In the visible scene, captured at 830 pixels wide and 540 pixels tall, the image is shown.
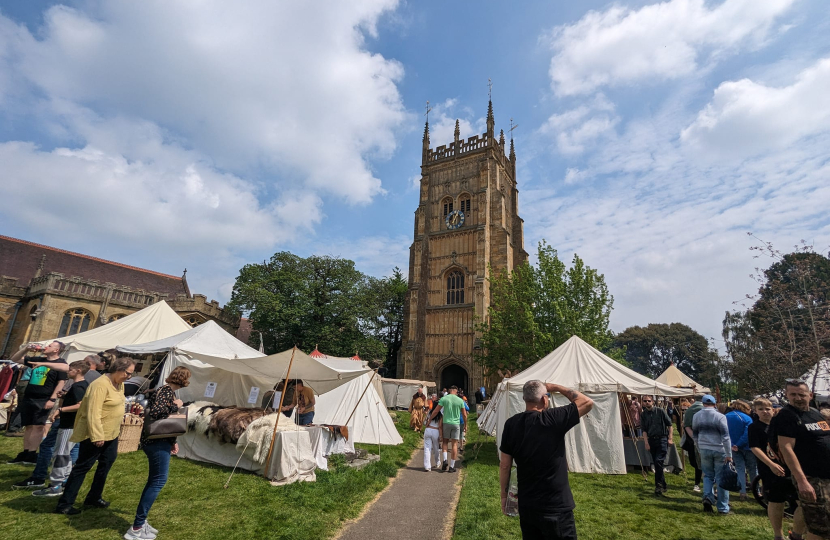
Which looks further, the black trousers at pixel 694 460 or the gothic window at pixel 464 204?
the gothic window at pixel 464 204

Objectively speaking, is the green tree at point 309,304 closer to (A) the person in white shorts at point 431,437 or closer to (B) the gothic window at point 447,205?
(B) the gothic window at point 447,205

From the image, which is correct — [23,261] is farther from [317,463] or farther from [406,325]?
[317,463]

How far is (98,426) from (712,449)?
815 cm

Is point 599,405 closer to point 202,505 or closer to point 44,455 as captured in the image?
point 202,505

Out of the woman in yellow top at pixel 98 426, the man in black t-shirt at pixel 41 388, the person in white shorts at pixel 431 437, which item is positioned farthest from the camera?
the person in white shorts at pixel 431 437

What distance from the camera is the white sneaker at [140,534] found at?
3.99 m

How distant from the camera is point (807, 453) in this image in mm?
3508

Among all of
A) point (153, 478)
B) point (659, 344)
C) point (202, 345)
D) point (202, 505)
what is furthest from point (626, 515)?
point (659, 344)

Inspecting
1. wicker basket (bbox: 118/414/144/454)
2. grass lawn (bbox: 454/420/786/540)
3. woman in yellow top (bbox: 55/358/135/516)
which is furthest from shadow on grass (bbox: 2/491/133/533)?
grass lawn (bbox: 454/420/786/540)

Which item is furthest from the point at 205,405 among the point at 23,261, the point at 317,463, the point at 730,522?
the point at 23,261

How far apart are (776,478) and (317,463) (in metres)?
6.62

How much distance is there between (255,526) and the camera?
183 inches

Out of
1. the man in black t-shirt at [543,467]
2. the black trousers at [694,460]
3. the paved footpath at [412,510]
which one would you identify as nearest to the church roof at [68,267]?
the paved footpath at [412,510]

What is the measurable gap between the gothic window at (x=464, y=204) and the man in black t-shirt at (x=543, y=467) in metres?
29.4
